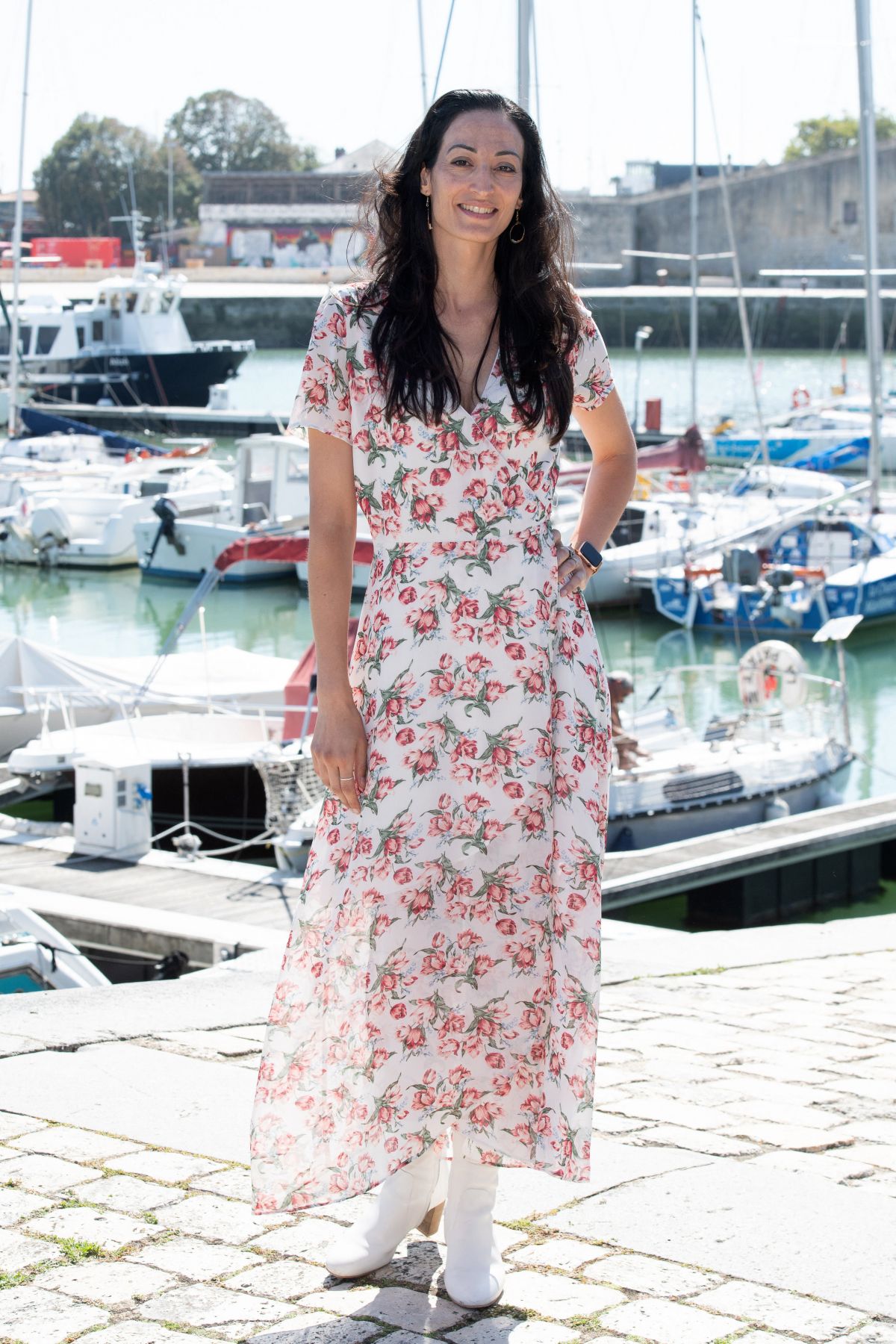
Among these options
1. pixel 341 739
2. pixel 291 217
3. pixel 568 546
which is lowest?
pixel 341 739

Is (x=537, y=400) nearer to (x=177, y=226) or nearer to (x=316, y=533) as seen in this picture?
(x=316, y=533)

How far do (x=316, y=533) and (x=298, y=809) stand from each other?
906 cm

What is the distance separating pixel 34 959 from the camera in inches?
244

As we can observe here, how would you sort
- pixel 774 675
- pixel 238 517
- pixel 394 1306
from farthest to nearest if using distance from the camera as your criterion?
pixel 238 517, pixel 774 675, pixel 394 1306

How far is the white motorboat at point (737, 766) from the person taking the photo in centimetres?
1262

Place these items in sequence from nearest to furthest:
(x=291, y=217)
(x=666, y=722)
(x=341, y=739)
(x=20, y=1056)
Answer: (x=341, y=739) < (x=20, y=1056) < (x=666, y=722) < (x=291, y=217)

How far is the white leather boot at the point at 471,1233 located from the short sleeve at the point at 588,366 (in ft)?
3.78

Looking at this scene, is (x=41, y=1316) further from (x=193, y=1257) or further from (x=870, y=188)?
(x=870, y=188)

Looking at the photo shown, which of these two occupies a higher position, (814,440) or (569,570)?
(814,440)

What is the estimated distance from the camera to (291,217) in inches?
3664

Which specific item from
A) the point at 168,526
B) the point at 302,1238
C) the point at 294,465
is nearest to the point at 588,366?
the point at 302,1238

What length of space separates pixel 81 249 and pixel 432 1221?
8236 centimetres

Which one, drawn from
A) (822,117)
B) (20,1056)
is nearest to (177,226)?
(822,117)

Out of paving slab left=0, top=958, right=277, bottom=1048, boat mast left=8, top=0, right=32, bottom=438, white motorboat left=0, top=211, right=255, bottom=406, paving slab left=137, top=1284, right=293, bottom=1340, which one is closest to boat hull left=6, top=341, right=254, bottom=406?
white motorboat left=0, top=211, right=255, bottom=406
